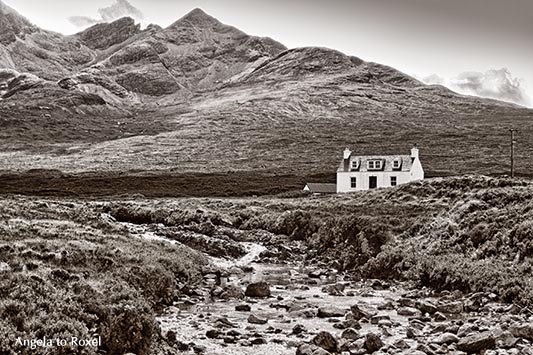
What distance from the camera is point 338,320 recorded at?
22.5 meters

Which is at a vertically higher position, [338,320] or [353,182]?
[338,320]

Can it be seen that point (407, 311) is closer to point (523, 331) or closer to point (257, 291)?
point (523, 331)

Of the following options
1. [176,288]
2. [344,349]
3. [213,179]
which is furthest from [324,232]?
[213,179]

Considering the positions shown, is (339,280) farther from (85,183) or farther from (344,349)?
(85,183)

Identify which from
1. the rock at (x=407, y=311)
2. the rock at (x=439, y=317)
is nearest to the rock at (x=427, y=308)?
the rock at (x=407, y=311)

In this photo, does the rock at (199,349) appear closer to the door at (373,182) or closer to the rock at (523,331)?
the rock at (523,331)

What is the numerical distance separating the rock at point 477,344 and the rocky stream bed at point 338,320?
0.03m

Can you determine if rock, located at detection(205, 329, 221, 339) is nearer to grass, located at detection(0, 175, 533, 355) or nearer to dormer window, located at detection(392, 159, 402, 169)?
grass, located at detection(0, 175, 533, 355)

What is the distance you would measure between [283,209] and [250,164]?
105 meters

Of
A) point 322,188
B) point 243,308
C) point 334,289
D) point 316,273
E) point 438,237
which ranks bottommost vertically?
point 322,188

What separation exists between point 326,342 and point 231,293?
9.67 meters

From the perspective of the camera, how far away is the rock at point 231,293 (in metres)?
26.9

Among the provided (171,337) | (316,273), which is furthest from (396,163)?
(171,337)

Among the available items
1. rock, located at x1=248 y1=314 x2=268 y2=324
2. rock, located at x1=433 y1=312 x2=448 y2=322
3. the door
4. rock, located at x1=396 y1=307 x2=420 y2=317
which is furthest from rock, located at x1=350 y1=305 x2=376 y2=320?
the door
